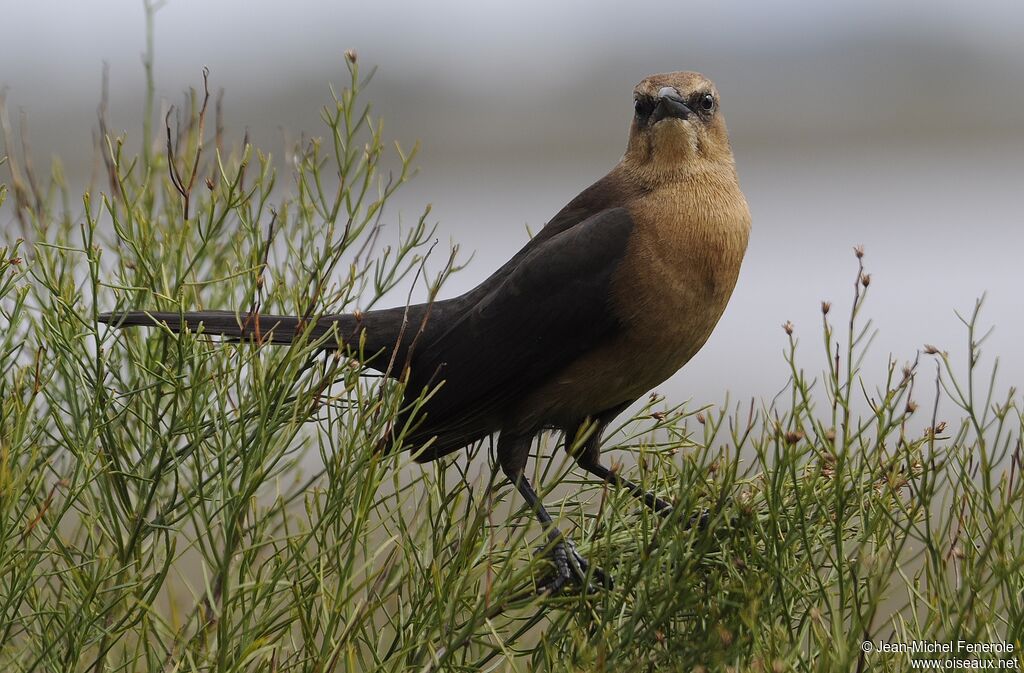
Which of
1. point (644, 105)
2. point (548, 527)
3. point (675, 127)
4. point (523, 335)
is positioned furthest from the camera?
point (644, 105)

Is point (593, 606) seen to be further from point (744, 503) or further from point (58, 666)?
point (58, 666)

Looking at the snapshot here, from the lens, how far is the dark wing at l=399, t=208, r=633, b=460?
3.20 metres

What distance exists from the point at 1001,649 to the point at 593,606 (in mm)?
813

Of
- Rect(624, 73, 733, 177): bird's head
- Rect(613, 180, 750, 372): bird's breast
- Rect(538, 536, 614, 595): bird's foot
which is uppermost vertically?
Rect(624, 73, 733, 177): bird's head

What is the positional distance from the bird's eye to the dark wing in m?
0.40

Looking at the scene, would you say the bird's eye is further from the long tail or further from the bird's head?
the long tail

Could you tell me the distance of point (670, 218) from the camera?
10.5ft

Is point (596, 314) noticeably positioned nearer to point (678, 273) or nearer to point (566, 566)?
point (678, 273)

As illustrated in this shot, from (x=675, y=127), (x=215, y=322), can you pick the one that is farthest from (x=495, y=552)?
(x=675, y=127)

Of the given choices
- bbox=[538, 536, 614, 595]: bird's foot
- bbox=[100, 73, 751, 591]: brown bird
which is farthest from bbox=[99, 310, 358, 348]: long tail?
bbox=[538, 536, 614, 595]: bird's foot

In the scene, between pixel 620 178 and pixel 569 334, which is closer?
pixel 569 334

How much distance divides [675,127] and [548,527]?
1.74 metres

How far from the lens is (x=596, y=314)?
3.16 metres

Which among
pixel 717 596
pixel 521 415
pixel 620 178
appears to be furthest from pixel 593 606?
pixel 620 178
